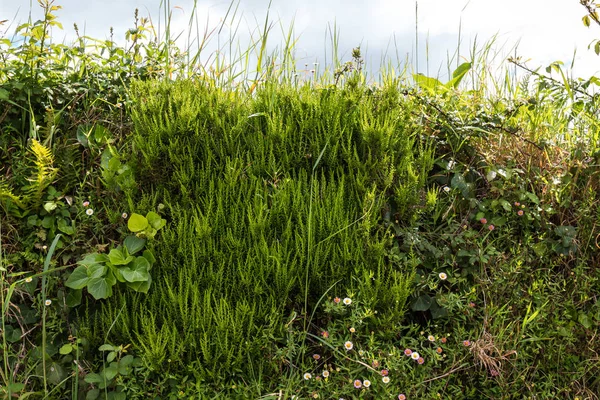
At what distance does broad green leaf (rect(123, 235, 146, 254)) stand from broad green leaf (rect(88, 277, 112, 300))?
0.24 m

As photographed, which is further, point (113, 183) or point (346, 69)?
point (346, 69)

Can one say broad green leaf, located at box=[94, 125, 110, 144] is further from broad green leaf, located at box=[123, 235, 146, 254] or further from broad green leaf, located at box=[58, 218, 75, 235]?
broad green leaf, located at box=[123, 235, 146, 254]

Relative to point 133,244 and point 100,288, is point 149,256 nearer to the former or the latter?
point 133,244

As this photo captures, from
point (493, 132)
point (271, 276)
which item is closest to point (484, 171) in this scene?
point (493, 132)

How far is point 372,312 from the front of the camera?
298 cm

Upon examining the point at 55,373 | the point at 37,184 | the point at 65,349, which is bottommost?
the point at 55,373

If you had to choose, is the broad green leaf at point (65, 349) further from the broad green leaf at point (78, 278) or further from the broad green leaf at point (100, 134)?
the broad green leaf at point (100, 134)

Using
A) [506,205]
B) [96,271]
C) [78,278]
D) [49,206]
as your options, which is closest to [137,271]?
[96,271]

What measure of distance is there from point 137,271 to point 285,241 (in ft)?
2.82

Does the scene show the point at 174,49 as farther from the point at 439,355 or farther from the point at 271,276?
the point at 439,355

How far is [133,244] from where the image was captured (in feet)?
10.3

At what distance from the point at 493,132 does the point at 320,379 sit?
2.25 metres

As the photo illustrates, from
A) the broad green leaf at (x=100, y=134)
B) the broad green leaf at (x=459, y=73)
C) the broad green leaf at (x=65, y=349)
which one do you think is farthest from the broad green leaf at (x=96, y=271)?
the broad green leaf at (x=459, y=73)

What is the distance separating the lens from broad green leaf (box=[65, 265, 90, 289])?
9.80 ft
